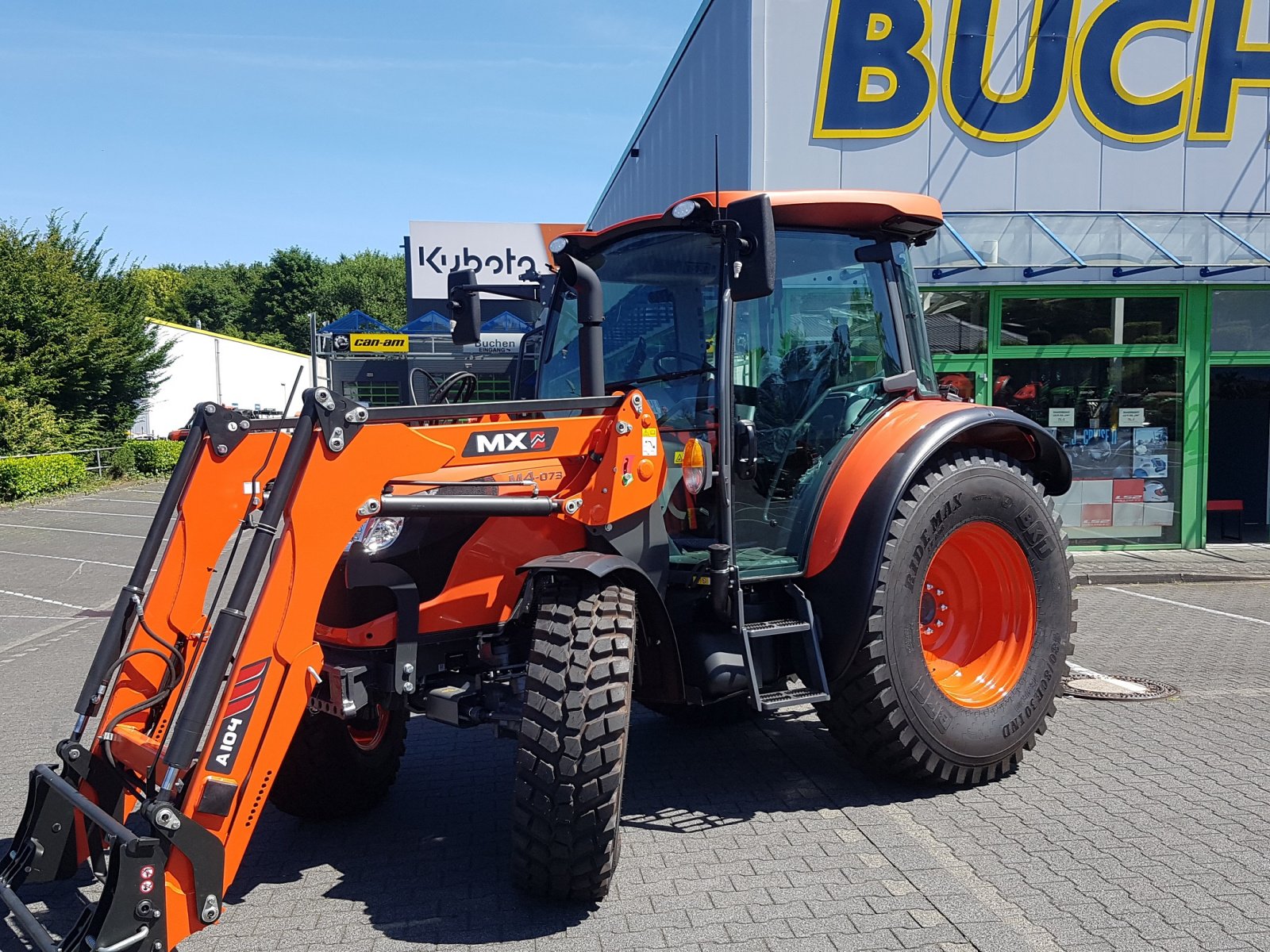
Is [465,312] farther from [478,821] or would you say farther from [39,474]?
[39,474]

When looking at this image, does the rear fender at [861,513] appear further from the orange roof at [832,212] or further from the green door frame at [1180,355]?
the green door frame at [1180,355]

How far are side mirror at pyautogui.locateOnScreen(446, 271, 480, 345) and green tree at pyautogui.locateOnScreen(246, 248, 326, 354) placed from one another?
213ft

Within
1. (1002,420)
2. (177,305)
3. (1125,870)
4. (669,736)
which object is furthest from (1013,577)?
(177,305)

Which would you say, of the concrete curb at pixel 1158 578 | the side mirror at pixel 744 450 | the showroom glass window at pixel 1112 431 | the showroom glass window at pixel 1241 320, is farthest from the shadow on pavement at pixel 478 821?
the showroom glass window at pixel 1241 320

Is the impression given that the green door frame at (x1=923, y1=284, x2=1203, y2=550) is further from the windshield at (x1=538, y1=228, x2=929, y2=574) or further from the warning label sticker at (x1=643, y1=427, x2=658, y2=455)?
the warning label sticker at (x1=643, y1=427, x2=658, y2=455)

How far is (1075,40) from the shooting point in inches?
462

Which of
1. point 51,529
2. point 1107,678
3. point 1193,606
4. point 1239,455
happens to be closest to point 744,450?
point 1107,678

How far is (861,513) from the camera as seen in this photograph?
4.38 m

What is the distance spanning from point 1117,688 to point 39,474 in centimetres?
1980

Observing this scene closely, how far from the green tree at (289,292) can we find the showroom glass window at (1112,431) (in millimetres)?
60680

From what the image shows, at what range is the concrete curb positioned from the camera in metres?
10.9

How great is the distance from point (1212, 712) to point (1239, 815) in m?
1.77

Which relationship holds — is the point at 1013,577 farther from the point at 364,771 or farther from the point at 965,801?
the point at 364,771

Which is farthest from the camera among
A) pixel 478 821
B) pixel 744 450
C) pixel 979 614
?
pixel 979 614
